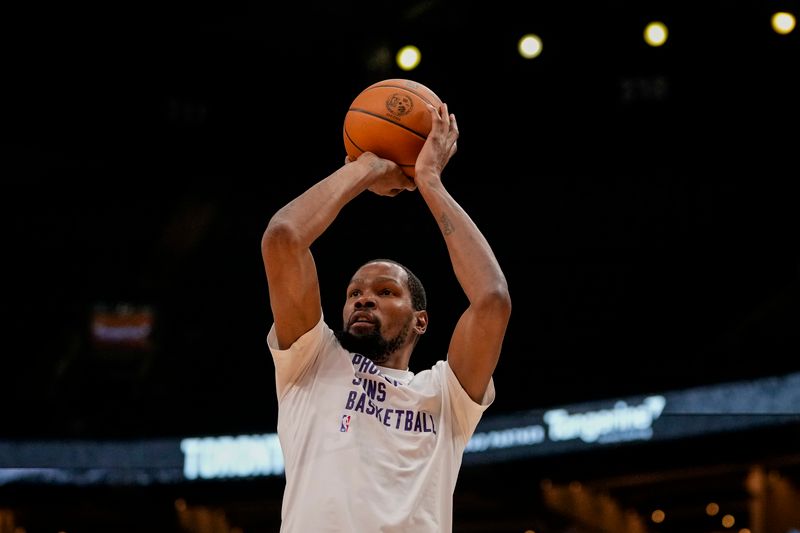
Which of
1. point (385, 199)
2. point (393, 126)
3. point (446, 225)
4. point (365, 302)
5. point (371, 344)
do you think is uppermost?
point (385, 199)

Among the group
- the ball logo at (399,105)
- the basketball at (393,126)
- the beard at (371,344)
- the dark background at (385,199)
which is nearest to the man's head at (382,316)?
the beard at (371,344)

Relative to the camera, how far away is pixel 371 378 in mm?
2883

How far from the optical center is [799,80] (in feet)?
31.8

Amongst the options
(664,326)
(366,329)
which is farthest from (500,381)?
(366,329)

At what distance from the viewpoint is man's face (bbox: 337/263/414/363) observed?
2994 millimetres

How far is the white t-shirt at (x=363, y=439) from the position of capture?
263 centimetres

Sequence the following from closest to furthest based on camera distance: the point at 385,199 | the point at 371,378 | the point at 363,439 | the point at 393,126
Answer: the point at 363,439
the point at 371,378
the point at 393,126
the point at 385,199

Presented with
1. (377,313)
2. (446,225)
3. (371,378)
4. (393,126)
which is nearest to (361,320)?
(377,313)

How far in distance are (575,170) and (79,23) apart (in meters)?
5.66

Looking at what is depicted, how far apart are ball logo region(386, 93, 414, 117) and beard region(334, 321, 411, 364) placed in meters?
0.64

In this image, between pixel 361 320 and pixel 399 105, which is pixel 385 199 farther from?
pixel 361 320

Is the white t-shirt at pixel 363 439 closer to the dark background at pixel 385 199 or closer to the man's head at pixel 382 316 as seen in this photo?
the man's head at pixel 382 316

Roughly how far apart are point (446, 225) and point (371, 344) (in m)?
0.39

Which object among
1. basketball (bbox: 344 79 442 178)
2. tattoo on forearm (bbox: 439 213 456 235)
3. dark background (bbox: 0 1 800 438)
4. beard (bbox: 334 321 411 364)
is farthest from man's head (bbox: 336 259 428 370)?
dark background (bbox: 0 1 800 438)
